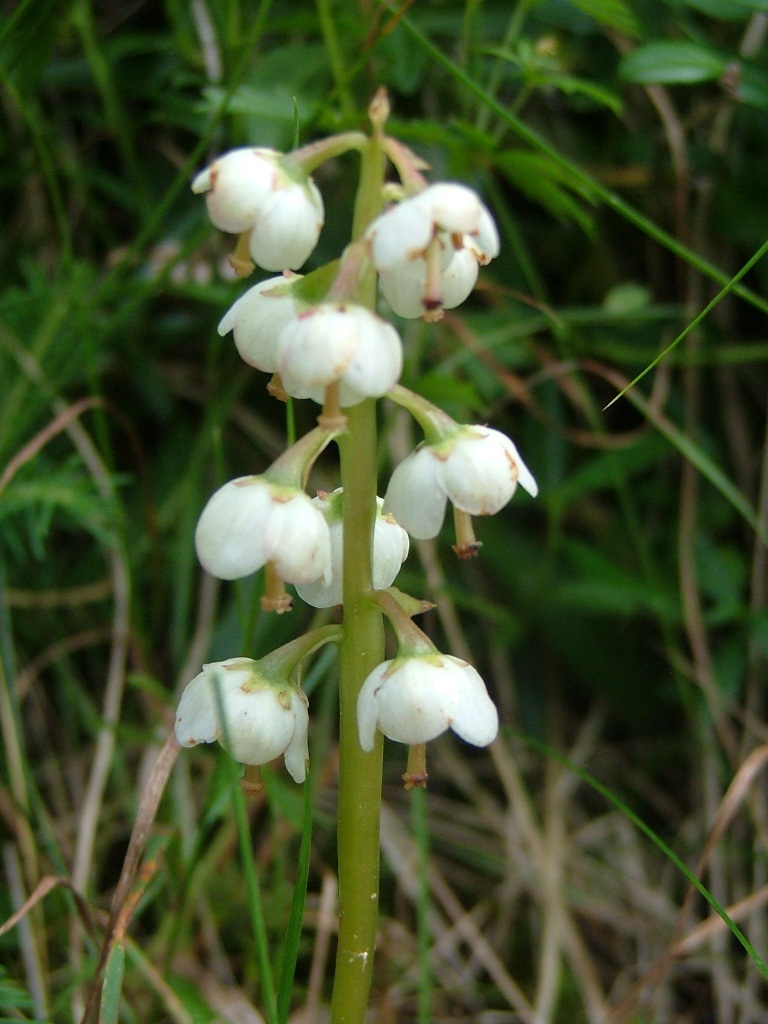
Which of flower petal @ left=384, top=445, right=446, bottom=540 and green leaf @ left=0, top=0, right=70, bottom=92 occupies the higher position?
green leaf @ left=0, top=0, right=70, bottom=92

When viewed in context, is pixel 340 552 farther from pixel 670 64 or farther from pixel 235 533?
pixel 670 64

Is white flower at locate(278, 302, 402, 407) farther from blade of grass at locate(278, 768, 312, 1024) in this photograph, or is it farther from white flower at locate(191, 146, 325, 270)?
blade of grass at locate(278, 768, 312, 1024)

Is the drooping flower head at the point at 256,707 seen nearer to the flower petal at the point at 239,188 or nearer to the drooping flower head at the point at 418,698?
the drooping flower head at the point at 418,698

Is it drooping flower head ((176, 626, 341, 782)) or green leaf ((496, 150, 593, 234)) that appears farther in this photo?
green leaf ((496, 150, 593, 234))

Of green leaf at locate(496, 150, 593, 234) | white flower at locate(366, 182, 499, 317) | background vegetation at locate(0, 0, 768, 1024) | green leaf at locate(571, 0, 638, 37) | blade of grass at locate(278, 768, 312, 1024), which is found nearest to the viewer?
white flower at locate(366, 182, 499, 317)

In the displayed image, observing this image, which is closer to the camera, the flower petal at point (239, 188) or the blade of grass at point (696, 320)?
the flower petal at point (239, 188)

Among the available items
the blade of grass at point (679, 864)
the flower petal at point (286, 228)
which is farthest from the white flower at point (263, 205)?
the blade of grass at point (679, 864)

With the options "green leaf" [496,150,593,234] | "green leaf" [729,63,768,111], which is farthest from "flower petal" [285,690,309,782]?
"green leaf" [729,63,768,111]

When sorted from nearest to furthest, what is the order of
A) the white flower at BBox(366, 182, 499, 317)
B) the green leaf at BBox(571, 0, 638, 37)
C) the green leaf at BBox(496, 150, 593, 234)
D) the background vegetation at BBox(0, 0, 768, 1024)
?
1. the white flower at BBox(366, 182, 499, 317)
2. the green leaf at BBox(571, 0, 638, 37)
3. the green leaf at BBox(496, 150, 593, 234)
4. the background vegetation at BBox(0, 0, 768, 1024)

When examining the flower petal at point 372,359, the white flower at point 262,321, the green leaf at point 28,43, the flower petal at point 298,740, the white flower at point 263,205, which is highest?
the green leaf at point 28,43
